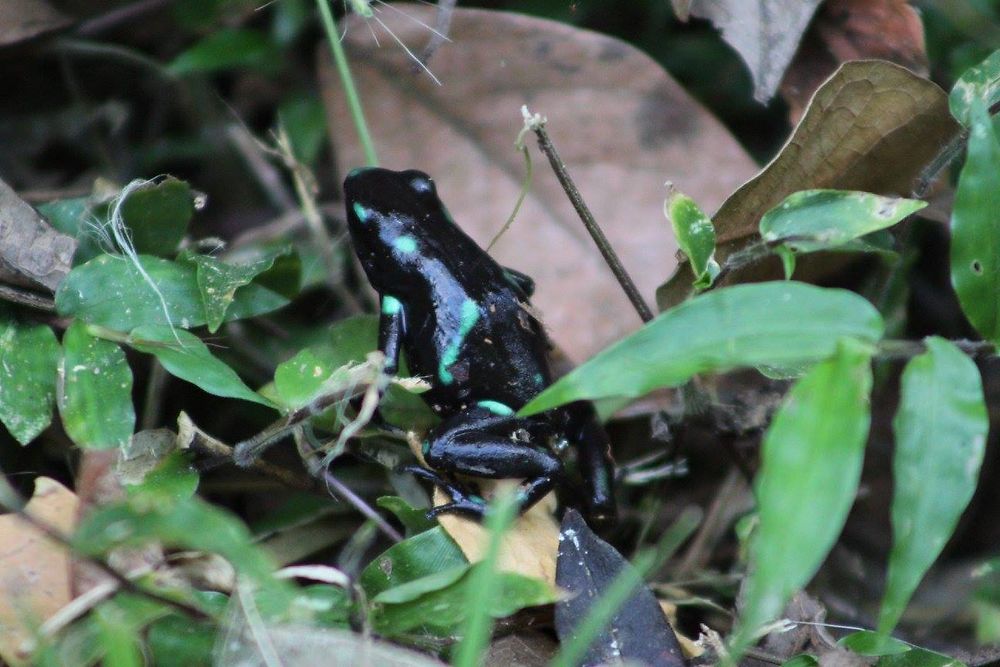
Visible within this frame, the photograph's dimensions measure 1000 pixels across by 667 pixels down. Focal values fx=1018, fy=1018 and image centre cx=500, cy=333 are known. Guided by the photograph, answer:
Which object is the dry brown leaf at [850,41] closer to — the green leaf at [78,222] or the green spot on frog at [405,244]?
the green spot on frog at [405,244]

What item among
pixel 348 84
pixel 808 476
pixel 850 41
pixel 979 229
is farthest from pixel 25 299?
pixel 850 41

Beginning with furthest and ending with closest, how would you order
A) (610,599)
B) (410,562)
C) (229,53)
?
(229,53)
(410,562)
(610,599)

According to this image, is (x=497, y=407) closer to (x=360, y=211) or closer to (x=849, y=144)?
(x=360, y=211)

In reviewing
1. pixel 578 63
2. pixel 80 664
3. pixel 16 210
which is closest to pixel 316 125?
pixel 578 63

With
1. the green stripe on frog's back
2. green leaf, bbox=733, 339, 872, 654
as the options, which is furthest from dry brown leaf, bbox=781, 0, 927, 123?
green leaf, bbox=733, 339, 872, 654

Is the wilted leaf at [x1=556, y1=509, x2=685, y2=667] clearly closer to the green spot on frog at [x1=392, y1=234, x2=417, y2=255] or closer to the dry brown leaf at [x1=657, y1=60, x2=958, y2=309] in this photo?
the dry brown leaf at [x1=657, y1=60, x2=958, y2=309]

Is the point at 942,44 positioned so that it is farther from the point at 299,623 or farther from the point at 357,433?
the point at 299,623
